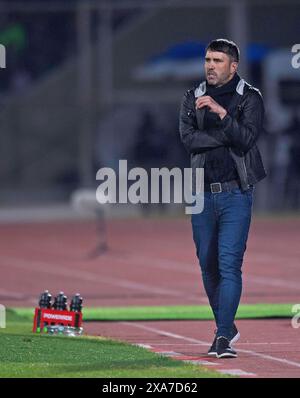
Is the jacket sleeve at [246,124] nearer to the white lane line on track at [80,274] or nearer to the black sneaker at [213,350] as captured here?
the black sneaker at [213,350]

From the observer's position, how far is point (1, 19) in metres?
40.5

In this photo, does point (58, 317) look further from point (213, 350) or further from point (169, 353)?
point (213, 350)

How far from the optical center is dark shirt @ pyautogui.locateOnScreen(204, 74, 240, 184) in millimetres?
11930

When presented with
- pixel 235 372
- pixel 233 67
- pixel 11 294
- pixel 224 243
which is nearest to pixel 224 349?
pixel 224 243

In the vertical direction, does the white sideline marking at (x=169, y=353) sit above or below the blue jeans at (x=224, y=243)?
below

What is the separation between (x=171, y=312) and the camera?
16281 millimetres

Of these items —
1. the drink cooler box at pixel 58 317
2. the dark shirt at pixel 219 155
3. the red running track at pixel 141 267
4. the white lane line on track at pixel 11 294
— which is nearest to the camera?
the dark shirt at pixel 219 155

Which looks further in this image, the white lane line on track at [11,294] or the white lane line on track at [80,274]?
the white lane line on track at [80,274]

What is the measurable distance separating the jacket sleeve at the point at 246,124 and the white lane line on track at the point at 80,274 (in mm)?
6519

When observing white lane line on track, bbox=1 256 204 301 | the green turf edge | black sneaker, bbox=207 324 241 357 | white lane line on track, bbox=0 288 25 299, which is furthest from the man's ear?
white lane line on track, bbox=0 288 25 299

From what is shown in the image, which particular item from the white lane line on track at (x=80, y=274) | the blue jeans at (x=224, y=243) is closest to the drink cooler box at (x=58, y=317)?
the blue jeans at (x=224, y=243)

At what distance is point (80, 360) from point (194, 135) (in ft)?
6.21

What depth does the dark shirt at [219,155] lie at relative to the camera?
1193cm
